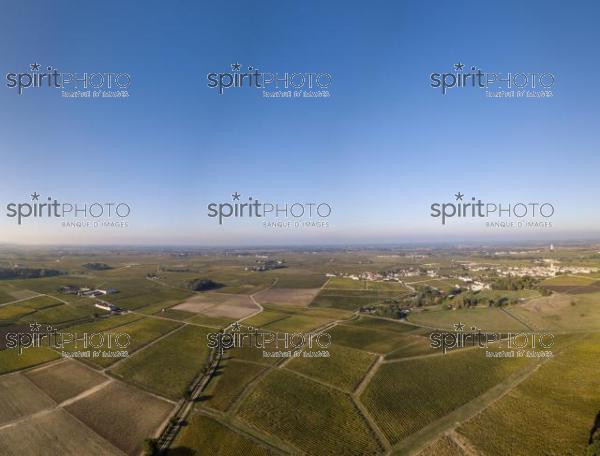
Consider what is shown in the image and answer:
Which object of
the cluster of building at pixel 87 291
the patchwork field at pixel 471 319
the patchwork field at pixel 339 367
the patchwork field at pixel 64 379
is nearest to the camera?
the patchwork field at pixel 64 379

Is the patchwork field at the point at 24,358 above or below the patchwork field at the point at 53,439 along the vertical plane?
above

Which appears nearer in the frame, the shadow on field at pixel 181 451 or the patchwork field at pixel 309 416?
the shadow on field at pixel 181 451

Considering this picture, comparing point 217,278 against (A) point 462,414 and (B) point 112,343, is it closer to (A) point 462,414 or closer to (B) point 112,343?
(B) point 112,343

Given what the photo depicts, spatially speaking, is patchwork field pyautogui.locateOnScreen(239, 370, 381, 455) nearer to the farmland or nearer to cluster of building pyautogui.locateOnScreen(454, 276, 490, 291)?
the farmland

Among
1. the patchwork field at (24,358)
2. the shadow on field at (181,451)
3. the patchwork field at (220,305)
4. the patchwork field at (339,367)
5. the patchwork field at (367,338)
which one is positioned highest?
the patchwork field at (24,358)

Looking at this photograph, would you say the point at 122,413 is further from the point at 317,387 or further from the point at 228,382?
the point at 317,387

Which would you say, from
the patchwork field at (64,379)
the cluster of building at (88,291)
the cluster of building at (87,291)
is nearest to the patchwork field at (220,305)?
the cluster of building at (88,291)

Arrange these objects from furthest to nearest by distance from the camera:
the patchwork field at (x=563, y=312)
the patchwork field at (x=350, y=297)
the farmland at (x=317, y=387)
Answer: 1. the patchwork field at (x=350, y=297)
2. the patchwork field at (x=563, y=312)
3. the farmland at (x=317, y=387)

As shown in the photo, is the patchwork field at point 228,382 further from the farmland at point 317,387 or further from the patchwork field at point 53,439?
the patchwork field at point 53,439

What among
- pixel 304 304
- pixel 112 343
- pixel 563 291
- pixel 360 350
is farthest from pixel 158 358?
pixel 563 291
